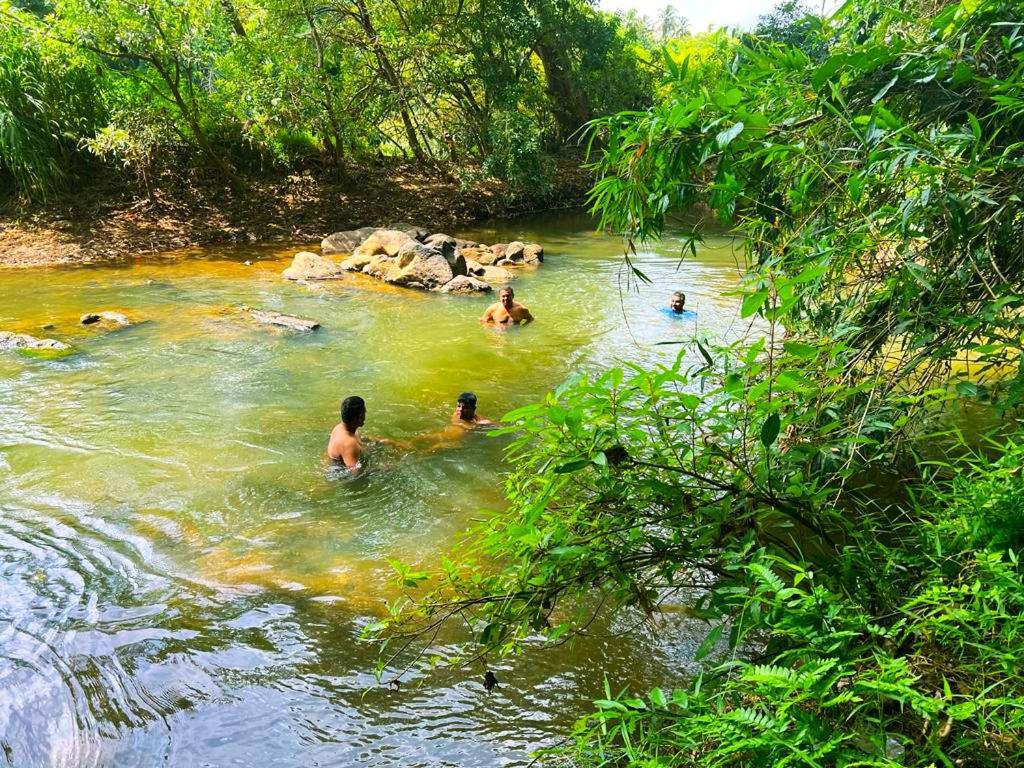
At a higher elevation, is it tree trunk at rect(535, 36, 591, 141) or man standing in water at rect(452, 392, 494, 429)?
tree trunk at rect(535, 36, 591, 141)

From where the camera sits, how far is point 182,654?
3.45m

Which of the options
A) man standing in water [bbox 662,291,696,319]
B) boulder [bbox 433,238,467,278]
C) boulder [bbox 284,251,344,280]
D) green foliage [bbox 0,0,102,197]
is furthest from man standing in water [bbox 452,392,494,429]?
green foliage [bbox 0,0,102,197]

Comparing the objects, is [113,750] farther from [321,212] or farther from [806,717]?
[321,212]

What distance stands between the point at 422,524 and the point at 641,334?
581 centimetres

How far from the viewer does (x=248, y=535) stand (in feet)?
15.2

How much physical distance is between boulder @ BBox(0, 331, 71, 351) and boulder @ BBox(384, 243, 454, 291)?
5547 millimetres

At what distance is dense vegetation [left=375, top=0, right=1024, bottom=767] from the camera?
185 centimetres

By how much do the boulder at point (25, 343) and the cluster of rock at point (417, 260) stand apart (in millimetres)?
4683

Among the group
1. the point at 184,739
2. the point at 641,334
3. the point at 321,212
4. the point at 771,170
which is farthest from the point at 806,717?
the point at 321,212

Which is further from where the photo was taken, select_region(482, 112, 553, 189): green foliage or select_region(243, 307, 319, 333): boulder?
select_region(482, 112, 553, 189): green foliage

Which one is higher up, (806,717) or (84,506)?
(806,717)

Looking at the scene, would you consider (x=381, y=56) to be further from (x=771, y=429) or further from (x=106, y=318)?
(x=771, y=429)

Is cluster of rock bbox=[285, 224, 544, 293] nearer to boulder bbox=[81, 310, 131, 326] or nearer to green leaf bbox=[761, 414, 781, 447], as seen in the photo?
boulder bbox=[81, 310, 131, 326]

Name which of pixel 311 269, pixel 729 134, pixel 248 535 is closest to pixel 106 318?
pixel 311 269
